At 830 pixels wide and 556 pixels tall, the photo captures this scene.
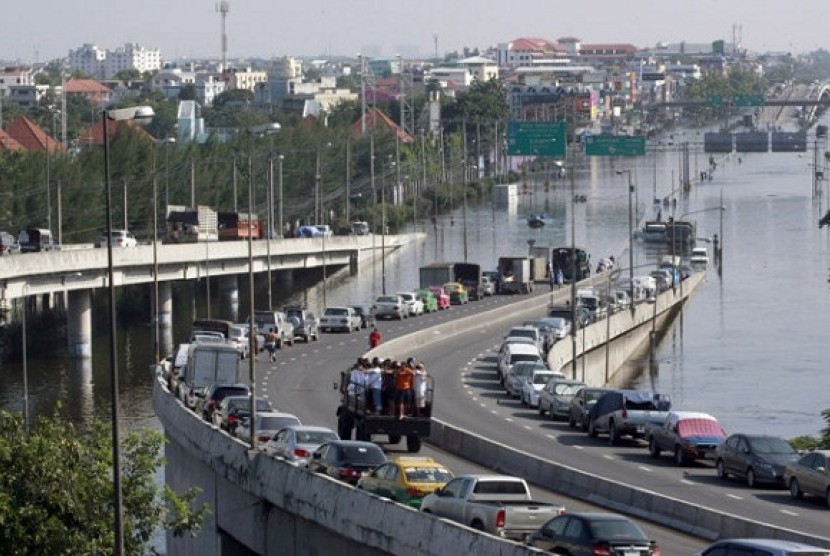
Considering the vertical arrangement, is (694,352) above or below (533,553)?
below

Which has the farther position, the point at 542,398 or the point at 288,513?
the point at 542,398

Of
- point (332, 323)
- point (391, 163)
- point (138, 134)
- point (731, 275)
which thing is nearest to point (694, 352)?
point (332, 323)

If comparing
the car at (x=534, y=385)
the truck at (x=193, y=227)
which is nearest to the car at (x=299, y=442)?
the car at (x=534, y=385)

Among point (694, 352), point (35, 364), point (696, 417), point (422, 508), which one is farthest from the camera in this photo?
point (694, 352)

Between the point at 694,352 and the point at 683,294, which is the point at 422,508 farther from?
the point at 683,294

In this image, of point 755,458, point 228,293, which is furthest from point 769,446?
point 228,293

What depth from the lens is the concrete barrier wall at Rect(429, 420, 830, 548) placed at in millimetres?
32375

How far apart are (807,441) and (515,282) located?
1962 inches

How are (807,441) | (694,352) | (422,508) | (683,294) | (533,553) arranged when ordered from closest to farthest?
1. (533,553)
2. (422,508)
3. (807,441)
4. (694,352)
5. (683,294)

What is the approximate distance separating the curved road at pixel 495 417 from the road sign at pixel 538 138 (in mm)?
62532

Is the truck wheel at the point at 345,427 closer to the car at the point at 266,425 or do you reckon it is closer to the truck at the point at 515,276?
the car at the point at 266,425

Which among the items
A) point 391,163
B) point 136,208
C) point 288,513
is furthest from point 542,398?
point 391,163

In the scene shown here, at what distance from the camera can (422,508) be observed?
34562mm

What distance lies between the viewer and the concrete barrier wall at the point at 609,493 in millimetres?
32375
